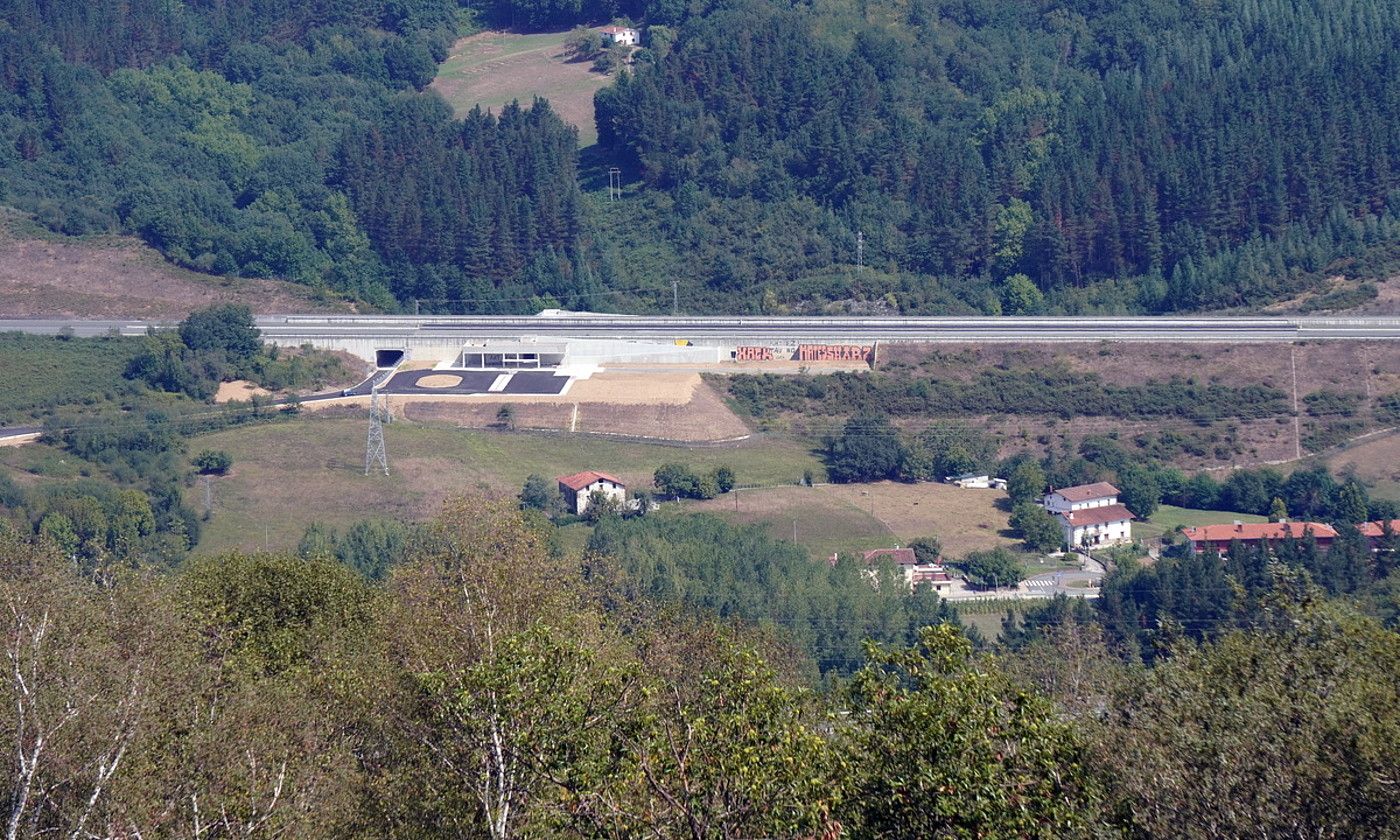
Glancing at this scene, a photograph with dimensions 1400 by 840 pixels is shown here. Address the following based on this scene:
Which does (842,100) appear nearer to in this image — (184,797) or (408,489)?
(408,489)

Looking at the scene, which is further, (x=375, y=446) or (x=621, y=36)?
(x=621, y=36)

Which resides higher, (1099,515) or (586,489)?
(586,489)

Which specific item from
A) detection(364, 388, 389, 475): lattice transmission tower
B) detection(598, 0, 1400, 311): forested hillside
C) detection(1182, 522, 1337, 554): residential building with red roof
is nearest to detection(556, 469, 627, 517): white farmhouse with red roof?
detection(364, 388, 389, 475): lattice transmission tower

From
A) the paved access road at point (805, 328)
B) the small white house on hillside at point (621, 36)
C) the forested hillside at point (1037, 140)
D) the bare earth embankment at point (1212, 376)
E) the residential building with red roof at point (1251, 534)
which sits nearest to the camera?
the residential building with red roof at point (1251, 534)

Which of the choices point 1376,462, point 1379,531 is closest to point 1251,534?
point 1379,531

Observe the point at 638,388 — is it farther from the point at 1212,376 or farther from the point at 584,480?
the point at 1212,376

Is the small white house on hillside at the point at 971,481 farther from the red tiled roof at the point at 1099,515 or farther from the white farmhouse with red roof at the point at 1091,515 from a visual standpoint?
the red tiled roof at the point at 1099,515

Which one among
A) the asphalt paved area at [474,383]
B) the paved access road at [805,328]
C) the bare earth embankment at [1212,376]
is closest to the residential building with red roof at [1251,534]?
the bare earth embankment at [1212,376]
